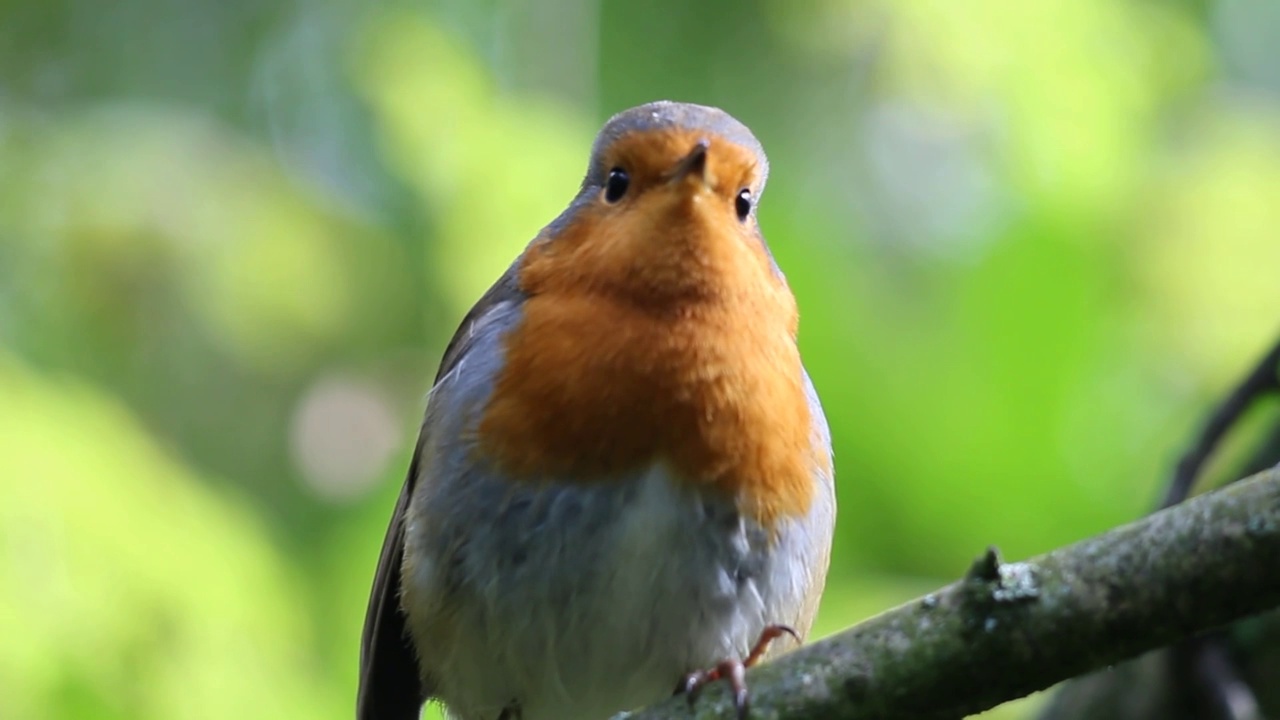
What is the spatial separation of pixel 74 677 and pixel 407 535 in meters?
0.74

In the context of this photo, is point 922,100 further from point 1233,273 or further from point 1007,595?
point 1007,595

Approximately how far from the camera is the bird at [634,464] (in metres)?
3.07

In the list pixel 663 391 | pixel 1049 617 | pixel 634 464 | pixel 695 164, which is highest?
pixel 695 164

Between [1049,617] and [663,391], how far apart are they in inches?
39.3

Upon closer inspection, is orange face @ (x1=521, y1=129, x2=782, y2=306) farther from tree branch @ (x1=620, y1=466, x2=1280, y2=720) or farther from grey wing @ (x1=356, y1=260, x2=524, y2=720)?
→ tree branch @ (x1=620, y1=466, x2=1280, y2=720)

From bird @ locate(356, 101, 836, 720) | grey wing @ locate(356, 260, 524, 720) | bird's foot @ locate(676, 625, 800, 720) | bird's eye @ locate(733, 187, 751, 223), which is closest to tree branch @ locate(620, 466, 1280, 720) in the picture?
bird's foot @ locate(676, 625, 800, 720)

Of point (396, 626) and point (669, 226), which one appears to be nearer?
point (669, 226)

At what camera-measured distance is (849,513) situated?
431 centimetres

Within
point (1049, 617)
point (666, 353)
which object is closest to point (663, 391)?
point (666, 353)

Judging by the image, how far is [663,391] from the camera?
3.08 meters

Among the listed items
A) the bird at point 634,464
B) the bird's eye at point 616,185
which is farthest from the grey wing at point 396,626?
the bird's eye at point 616,185

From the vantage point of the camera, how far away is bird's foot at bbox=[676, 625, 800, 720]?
2.50m

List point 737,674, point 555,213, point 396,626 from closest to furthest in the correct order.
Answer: point 737,674, point 396,626, point 555,213

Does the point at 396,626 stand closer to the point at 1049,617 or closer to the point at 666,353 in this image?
the point at 666,353
